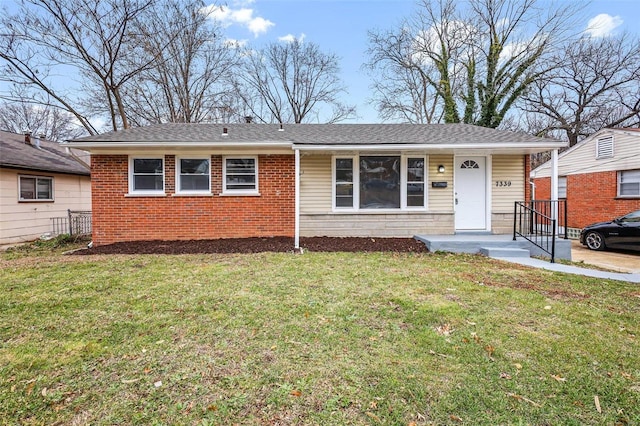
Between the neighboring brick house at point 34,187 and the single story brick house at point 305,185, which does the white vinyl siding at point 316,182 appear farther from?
the neighboring brick house at point 34,187

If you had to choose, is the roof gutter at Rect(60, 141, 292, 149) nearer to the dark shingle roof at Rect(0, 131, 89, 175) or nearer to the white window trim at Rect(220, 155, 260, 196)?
the white window trim at Rect(220, 155, 260, 196)

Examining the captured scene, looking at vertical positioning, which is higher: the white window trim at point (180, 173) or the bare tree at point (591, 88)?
the bare tree at point (591, 88)

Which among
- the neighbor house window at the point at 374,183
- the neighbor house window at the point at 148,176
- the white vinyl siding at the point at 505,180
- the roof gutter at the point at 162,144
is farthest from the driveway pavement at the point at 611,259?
the neighbor house window at the point at 148,176

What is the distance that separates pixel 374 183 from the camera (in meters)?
9.45

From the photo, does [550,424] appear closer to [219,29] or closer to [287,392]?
[287,392]

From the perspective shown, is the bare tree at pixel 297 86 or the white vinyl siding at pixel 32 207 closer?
the white vinyl siding at pixel 32 207

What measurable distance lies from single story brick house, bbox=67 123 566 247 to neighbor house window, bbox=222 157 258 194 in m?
0.03

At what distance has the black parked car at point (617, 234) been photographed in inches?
365

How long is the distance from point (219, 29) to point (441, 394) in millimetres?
19425

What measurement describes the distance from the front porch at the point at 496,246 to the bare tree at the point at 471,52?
546 inches

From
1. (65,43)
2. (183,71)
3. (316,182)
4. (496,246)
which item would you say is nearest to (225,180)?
(316,182)

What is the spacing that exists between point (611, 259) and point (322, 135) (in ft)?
28.2

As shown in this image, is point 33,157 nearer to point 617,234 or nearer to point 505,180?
point 505,180

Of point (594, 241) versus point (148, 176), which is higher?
point (148, 176)
